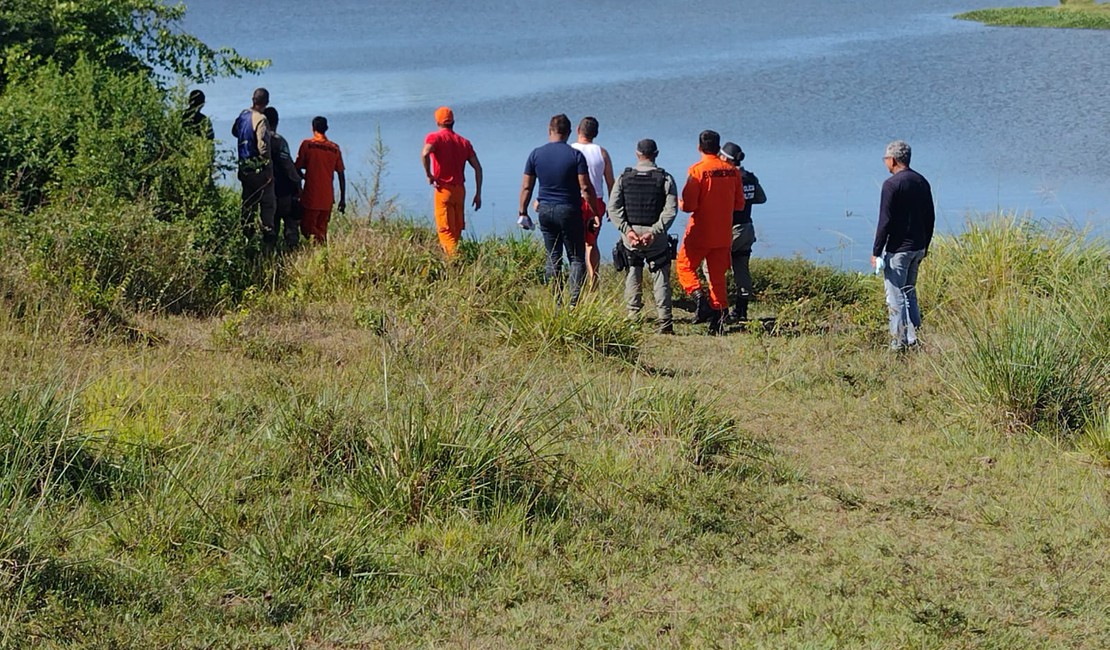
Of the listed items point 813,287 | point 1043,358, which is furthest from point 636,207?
point 1043,358

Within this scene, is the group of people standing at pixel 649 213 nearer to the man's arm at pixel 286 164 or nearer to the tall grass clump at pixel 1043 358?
the tall grass clump at pixel 1043 358

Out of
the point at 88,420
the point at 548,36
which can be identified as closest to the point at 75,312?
the point at 88,420

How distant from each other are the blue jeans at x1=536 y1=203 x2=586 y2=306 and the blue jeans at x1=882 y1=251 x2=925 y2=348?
2569mm

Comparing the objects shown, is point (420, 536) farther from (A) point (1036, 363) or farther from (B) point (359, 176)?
(B) point (359, 176)

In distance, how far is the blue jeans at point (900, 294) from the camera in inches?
391

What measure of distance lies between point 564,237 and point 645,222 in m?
0.79

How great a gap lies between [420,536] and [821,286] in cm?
750

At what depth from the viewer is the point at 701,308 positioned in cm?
1134

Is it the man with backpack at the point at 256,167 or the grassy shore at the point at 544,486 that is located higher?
the man with backpack at the point at 256,167

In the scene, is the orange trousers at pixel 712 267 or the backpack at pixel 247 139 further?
the backpack at pixel 247 139

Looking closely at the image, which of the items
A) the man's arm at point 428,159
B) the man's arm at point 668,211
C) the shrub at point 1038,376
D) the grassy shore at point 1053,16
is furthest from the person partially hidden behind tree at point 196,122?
the grassy shore at point 1053,16

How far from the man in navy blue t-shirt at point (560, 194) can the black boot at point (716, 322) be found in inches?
45.5

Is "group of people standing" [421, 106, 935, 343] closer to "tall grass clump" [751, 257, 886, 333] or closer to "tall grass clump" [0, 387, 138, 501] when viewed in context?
"tall grass clump" [751, 257, 886, 333]

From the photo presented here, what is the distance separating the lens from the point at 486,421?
6512mm
